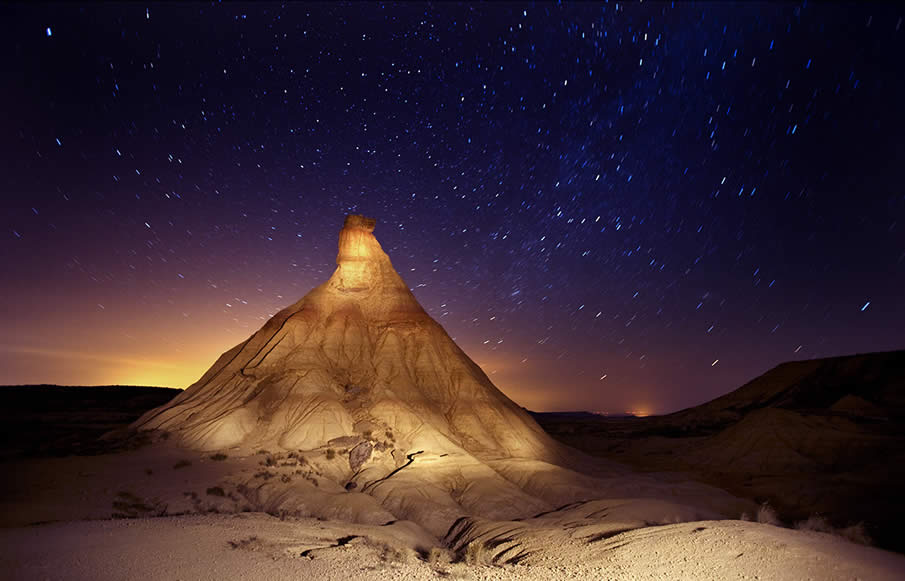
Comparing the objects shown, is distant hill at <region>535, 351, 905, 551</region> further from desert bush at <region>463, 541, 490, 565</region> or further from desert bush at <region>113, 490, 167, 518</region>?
desert bush at <region>113, 490, 167, 518</region>

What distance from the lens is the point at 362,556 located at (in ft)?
50.5

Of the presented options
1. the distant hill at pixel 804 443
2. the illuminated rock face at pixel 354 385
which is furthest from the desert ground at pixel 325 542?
the distant hill at pixel 804 443

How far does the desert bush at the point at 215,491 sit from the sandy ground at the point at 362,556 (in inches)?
422

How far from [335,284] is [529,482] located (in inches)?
1074

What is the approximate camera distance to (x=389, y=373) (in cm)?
4369

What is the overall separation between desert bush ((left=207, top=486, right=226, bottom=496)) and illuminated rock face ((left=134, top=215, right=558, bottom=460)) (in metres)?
6.81

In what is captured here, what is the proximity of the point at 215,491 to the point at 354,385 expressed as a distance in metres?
16.0

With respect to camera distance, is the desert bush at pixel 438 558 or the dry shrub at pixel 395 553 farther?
the desert bush at pixel 438 558

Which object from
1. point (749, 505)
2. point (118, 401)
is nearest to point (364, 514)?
point (749, 505)

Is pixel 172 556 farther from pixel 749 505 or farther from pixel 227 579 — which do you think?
pixel 749 505

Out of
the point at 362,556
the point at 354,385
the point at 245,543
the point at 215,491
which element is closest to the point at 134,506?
the point at 215,491

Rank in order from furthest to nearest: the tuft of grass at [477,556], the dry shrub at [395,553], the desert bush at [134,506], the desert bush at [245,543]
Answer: the desert bush at [134,506] → the tuft of grass at [477,556] → the dry shrub at [395,553] → the desert bush at [245,543]

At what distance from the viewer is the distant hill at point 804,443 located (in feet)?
115

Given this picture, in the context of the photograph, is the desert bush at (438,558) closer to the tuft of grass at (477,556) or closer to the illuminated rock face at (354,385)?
the tuft of grass at (477,556)
